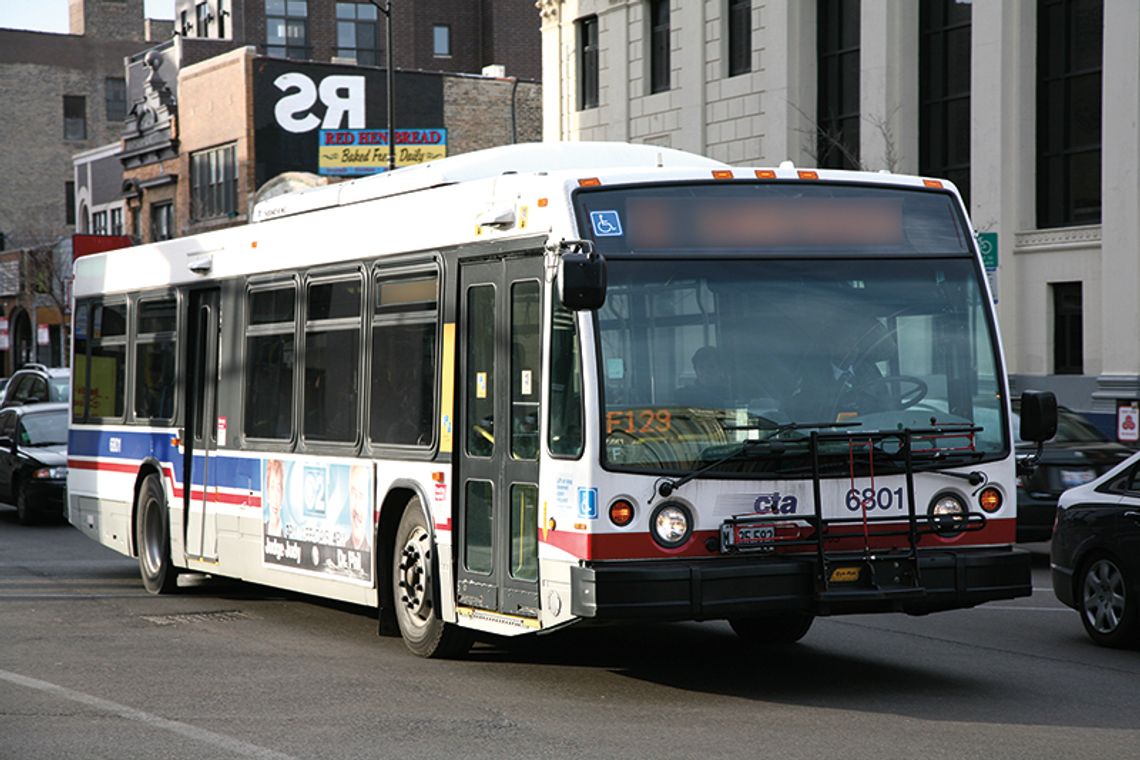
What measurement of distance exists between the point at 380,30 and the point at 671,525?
6762 cm

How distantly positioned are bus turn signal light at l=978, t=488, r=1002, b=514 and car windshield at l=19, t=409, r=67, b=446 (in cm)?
1691

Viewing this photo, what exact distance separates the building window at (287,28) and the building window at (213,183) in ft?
44.8

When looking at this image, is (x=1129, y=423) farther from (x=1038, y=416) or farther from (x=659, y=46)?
(x=659, y=46)

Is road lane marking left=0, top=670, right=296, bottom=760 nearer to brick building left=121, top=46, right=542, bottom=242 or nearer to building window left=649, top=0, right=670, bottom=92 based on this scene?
building window left=649, top=0, right=670, bottom=92

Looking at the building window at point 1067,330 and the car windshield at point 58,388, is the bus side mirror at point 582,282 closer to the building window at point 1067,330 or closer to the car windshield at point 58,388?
the building window at point 1067,330

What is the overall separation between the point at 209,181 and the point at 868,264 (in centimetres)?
5127

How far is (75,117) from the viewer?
90625mm

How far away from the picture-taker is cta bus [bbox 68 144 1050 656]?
9.63 meters

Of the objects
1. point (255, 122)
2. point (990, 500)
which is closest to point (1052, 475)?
point (990, 500)

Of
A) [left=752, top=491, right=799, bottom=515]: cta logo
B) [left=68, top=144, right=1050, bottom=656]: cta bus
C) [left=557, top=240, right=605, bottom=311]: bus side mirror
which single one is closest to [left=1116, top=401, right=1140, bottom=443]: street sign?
[left=68, top=144, right=1050, bottom=656]: cta bus

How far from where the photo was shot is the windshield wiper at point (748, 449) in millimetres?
9551

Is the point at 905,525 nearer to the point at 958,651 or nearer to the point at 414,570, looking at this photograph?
the point at 958,651

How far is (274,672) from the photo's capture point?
1105cm

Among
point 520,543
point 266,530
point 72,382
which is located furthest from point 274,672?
point 72,382
